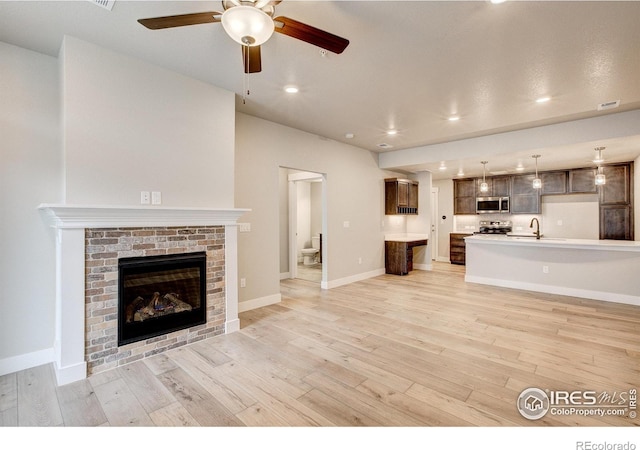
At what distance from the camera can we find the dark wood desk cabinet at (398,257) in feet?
21.8

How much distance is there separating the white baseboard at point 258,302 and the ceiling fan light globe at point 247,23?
332 cm

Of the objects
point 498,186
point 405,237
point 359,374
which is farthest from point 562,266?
point 359,374

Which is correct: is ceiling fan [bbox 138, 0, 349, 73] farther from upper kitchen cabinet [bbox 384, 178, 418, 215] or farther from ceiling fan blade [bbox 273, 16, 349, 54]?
upper kitchen cabinet [bbox 384, 178, 418, 215]

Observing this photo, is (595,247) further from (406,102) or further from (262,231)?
(262,231)

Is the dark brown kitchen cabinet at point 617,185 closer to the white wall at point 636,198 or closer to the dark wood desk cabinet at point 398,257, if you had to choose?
the white wall at point 636,198

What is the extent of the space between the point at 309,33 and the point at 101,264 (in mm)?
2471

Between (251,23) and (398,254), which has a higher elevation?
(251,23)

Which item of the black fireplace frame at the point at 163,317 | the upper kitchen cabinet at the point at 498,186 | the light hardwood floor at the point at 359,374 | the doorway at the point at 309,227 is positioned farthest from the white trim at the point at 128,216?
the upper kitchen cabinet at the point at 498,186

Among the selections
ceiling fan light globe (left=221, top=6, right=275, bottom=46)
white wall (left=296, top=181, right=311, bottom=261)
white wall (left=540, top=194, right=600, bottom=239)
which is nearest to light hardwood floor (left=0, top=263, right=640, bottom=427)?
ceiling fan light globe (left=221, top=6, right=275, bottom=46)

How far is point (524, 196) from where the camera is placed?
24.3 ft

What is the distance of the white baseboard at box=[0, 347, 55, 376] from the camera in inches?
98.5

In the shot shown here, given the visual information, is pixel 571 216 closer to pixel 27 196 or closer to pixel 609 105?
pixel 609 105

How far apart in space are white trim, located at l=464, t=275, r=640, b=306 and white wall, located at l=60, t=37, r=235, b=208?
200 inches
